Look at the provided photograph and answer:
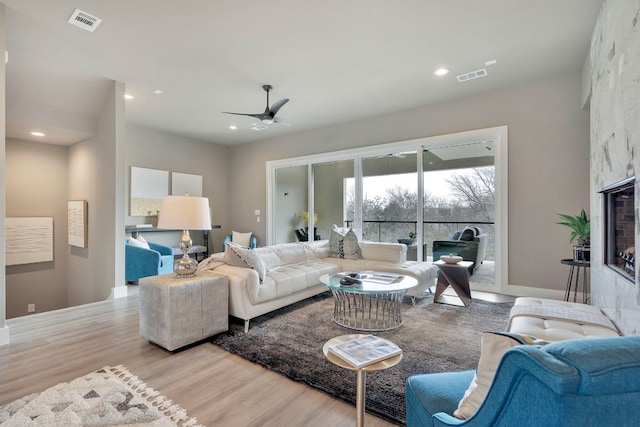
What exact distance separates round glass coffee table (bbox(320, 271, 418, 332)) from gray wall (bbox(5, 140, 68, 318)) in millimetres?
5244

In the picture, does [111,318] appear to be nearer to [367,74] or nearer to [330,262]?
[330,262]

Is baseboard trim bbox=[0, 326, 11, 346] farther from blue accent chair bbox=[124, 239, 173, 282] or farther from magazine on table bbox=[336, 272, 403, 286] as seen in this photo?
magazine on table bbox=[336, 272, 403, 286]

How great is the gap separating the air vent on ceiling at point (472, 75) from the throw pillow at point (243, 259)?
140 inches

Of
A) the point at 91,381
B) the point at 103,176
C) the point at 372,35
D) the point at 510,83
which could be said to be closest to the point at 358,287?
the point at 91,381

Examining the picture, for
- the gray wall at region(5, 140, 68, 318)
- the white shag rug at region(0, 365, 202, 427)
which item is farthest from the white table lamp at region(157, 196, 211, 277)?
the gray wall at region(5, 140, 68, 318)

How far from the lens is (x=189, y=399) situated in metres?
1.94

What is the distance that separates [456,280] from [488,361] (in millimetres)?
3253

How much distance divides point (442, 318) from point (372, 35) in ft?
10.3

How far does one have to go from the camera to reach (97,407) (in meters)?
1.83

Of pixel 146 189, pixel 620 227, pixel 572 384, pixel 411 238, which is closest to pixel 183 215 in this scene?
pixel 572 384

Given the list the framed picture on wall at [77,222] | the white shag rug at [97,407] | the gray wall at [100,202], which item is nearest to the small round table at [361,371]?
the white shag rug at [97,407]

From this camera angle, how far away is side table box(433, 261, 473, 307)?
383cm

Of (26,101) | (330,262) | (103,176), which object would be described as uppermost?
(26,101)

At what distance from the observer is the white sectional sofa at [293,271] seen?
9.93 feet
